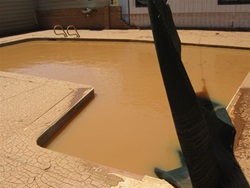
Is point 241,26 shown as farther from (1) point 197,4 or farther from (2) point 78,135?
(2) point 78,135

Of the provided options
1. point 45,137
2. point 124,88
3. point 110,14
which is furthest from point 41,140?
point 110,14

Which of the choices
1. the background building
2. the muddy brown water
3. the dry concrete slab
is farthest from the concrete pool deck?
the background building

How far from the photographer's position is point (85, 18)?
553 inches

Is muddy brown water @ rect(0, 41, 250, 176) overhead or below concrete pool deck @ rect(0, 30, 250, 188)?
below

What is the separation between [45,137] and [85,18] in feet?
37.2

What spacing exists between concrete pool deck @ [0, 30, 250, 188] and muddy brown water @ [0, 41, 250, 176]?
1.10 ft

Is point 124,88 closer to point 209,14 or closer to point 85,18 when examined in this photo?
point 209,14

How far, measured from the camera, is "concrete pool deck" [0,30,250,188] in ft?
8.58

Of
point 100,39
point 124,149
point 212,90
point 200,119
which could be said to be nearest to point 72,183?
point 124,149

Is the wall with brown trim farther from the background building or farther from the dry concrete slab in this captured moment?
the dry concrete slab

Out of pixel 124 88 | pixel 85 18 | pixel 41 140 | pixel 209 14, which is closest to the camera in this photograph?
pixel 41 140

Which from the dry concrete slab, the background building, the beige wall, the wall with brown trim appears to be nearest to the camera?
the dry concrete slab

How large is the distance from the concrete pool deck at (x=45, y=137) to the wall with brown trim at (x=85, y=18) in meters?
7.98

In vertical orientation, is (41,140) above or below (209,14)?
below
